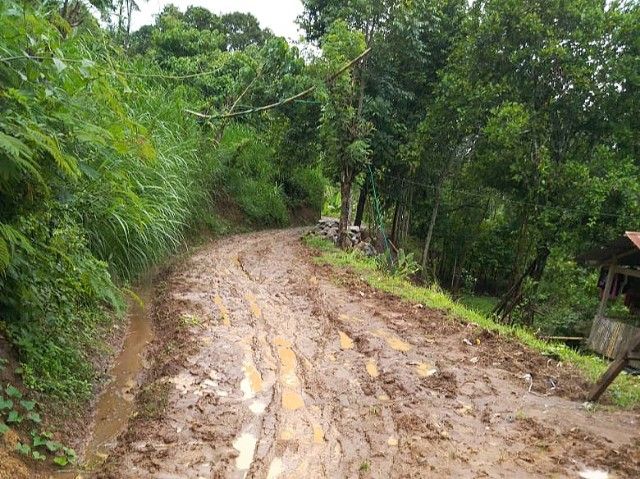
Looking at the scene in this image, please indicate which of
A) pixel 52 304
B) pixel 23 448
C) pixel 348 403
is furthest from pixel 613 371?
pixel 52 304

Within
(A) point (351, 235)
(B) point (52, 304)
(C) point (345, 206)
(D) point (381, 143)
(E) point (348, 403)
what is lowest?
(E) point (348, 403)

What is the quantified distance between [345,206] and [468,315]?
5314 mm

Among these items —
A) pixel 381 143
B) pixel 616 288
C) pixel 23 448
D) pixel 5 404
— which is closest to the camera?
pixel 23 448

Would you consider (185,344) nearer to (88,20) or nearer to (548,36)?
(88,20)

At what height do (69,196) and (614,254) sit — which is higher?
(614,254)

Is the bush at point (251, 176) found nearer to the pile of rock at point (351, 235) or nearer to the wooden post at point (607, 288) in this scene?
the pile of rock at point (351, 235)

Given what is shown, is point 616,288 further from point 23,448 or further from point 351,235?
point 23,448

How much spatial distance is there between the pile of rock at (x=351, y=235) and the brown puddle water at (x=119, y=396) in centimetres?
767

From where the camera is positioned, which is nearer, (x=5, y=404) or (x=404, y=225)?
(x=5, y=404)

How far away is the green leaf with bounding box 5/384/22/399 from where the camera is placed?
3.15 m

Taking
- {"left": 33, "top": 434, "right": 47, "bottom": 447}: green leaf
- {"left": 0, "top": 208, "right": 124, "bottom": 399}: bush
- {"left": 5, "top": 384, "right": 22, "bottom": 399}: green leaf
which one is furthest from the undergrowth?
{"left": 33, "top": 434, "right": 47, "bottom": 447}: green leaf

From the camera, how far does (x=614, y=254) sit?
10469 mm

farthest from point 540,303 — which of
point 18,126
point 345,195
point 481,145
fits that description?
point 18,126

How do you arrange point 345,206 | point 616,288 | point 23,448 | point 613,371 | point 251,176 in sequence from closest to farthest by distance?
point 23,448 < point 613,371 < point 616,288 < point 345,206 < point 251,176
